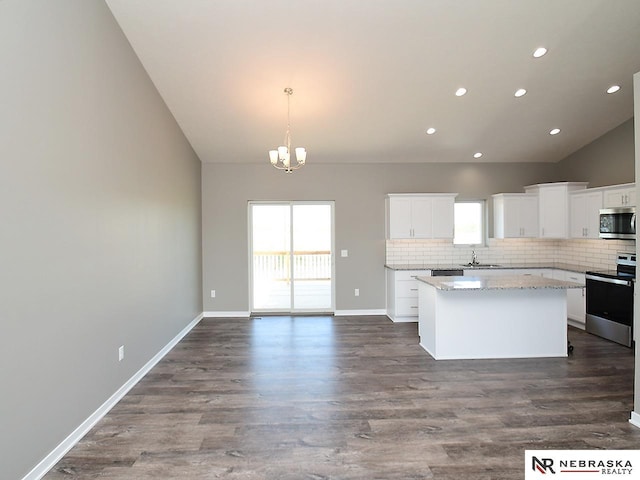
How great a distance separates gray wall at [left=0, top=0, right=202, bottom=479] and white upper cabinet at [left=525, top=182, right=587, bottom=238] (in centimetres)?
604

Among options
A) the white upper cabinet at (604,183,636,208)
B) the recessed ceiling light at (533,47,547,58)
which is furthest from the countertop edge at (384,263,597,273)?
the recessed ceiling light at (533,47,547,58)

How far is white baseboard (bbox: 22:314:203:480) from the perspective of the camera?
7.40 ft

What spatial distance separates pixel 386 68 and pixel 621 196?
3.76m

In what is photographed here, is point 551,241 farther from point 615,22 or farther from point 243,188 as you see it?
point 243,188

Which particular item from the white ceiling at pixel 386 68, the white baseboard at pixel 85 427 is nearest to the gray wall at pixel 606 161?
the white ceiling at pixel 386 68

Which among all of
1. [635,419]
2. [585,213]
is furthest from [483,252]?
[635,419]

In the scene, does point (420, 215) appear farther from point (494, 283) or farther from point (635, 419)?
point (635, 419)

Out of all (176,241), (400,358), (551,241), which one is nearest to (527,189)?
(551,241)

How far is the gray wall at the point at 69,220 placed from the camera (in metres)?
2.10

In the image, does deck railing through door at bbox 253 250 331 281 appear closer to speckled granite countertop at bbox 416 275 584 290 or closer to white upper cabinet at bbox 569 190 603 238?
speckled granite countertop at bbox 416 275 584 290

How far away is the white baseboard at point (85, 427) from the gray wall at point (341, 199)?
2262 mm

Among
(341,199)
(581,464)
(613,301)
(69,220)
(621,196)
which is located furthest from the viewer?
(341,199)

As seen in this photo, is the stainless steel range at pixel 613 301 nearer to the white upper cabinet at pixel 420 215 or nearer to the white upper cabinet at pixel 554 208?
the white upper cabinet at pixel 554 208

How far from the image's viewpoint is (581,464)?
7.61 feet
